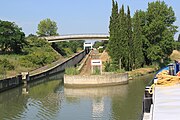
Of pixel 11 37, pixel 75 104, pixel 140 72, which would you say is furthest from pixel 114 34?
pixel 11 37

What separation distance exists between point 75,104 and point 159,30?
36.7 meters

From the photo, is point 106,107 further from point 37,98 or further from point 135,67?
point 135,67

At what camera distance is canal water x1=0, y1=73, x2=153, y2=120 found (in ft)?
84.0

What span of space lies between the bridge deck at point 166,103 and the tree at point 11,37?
198ft

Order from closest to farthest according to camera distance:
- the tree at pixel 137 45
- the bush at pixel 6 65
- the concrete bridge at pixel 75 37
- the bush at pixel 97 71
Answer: the bush at pixel 97 71 → the bush at pixel 6 65 → the tree at pixel 137 45 → the concrete bridge at pixel 75 37

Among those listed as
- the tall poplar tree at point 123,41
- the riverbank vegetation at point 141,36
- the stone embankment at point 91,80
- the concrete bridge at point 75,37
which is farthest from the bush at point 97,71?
the concrete bridge at point 75,37

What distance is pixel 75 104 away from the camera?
30891mm

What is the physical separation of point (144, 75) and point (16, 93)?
922 inches

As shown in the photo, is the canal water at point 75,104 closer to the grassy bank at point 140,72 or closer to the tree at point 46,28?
the grassy bank at point 140,72

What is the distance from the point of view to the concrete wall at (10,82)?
4192 cm

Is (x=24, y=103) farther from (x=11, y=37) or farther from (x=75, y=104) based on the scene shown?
(x=11, y=37)

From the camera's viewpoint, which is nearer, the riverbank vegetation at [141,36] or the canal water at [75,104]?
the canal water at [75,104]

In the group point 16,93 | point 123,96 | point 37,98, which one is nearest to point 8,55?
point 16,93

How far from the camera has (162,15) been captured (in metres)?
65.3
